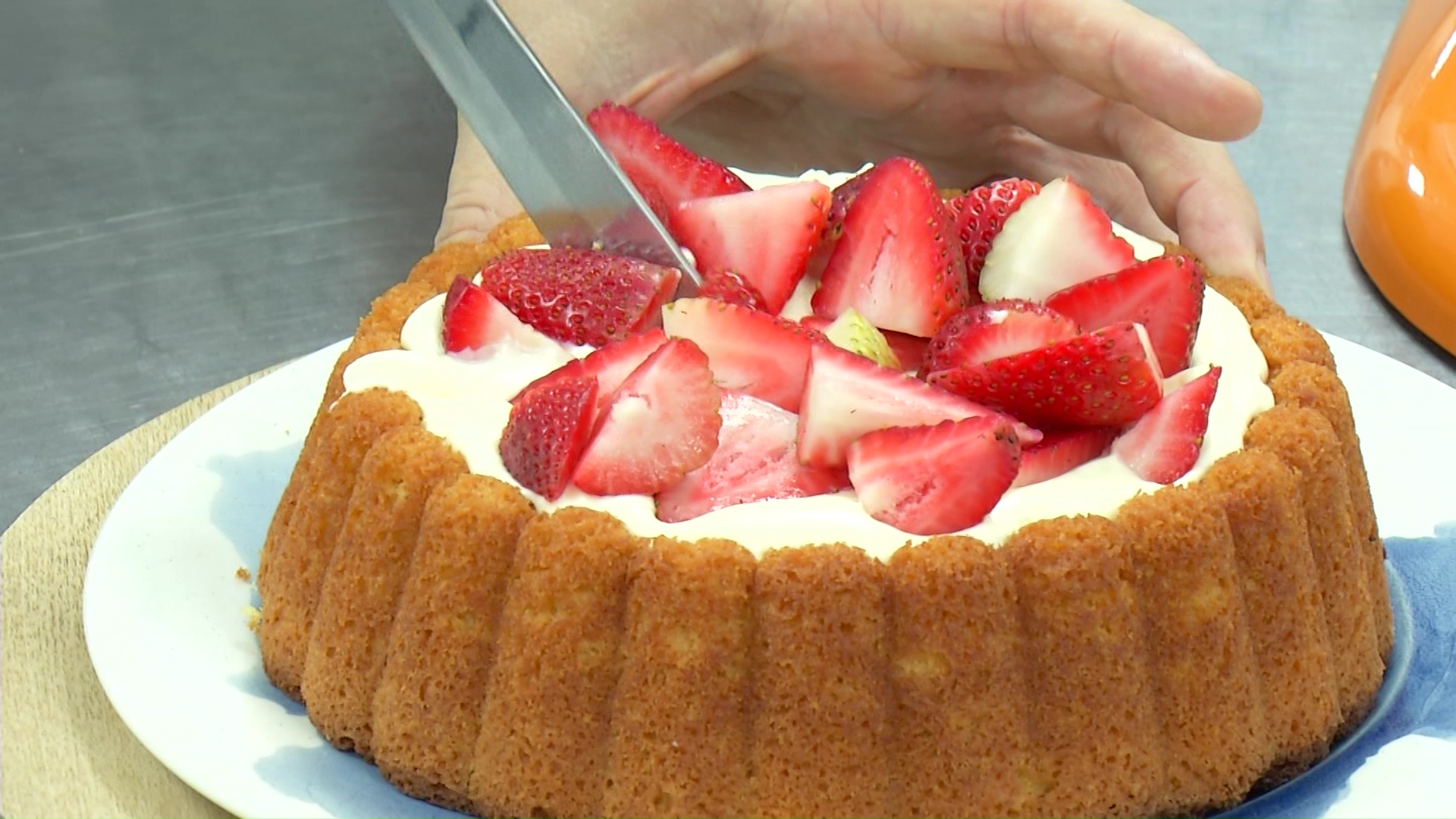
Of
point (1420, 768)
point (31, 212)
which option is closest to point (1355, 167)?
point (1420, 768)

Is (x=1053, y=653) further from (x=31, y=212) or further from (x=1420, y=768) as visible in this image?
(x=31, y=212)

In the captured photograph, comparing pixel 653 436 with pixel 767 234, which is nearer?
pixel 653 436

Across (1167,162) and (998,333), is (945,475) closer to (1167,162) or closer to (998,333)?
(998,333)

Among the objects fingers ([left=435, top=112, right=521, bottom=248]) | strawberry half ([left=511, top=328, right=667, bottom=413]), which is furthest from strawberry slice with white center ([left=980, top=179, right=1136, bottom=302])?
fingers ([left=435, top=112, right=521, bottom=248])

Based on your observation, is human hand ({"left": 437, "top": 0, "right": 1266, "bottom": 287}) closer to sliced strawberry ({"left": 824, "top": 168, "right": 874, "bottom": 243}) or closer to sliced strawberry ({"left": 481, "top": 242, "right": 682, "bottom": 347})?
sliced strawberry ({"left": 824, "top": 168, "right": 874, "bottom": 243})

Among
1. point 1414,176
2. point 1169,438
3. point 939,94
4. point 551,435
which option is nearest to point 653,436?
point 551,435

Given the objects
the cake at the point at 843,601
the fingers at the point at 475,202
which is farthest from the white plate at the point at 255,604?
the fingers at the point at 475,202
